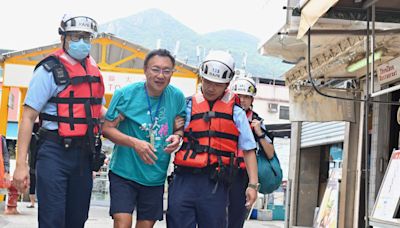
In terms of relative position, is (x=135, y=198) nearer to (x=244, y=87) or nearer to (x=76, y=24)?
(x=76, y=24)

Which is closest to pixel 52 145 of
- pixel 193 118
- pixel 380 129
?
pixel 193 118

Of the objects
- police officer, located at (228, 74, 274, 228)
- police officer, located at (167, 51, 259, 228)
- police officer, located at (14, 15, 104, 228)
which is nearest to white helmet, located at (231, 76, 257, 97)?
police officer, located at (228, 74, 274, 228)

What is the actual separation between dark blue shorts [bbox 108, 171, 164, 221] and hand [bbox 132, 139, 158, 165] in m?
0.33

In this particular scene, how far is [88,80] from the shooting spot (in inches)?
218

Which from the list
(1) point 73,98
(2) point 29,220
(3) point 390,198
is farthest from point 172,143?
(2) point 29,220

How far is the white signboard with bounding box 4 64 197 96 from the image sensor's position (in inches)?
691

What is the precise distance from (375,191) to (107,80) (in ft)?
26.5

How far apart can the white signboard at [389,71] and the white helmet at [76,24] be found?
17.8ft

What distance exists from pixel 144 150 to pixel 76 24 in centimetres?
109

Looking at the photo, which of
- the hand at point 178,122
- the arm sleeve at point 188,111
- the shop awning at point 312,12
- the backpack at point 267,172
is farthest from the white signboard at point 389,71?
the hand at point 178,122

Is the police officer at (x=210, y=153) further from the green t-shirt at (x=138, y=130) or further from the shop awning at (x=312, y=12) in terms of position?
the shop awning at (x=312, y=12)

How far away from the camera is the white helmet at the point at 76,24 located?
18.1 ft

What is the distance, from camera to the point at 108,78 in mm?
17562

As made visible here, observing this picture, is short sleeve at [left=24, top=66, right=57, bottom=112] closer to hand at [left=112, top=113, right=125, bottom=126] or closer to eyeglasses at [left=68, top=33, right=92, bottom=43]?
eyeglasses at [left=68, top=33, right=92, bottom=43]
